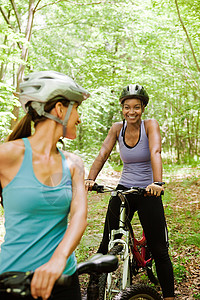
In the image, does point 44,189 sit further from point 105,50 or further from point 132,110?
point 105,50

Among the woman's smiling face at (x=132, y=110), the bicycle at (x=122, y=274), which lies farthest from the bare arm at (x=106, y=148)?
the bicycle at (x=122, y=274)

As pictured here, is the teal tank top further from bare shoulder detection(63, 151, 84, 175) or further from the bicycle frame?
the bicycle frame

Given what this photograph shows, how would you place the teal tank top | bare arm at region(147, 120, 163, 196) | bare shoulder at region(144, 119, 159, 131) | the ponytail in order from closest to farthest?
the teal tank top < the ponytail < bare arm at region(147, 120, 163, 196) < bare shoulder at region(144, 119, 159, 131)

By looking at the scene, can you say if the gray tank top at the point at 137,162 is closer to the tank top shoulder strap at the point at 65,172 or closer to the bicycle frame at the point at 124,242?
the bicycle frame at the point at 124,242

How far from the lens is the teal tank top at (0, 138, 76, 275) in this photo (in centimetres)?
142

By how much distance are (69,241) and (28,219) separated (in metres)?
0.21

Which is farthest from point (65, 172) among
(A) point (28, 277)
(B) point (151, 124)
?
(B) point (151, 124)

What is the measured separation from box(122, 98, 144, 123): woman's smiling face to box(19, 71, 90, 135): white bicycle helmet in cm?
176

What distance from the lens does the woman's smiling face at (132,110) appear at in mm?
3371

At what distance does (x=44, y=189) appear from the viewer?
145 cm

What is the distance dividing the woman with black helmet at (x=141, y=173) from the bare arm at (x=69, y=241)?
147 cm

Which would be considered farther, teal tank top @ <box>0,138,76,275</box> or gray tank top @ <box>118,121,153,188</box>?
gray tank top @ <box>118,121,153,188</box>

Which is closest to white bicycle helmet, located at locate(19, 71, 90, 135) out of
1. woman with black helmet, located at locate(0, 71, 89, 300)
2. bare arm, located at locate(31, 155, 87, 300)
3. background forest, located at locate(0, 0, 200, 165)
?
woman with black helmet, located at locate(0, 71, 89, 300)

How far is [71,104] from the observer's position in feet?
5.31
